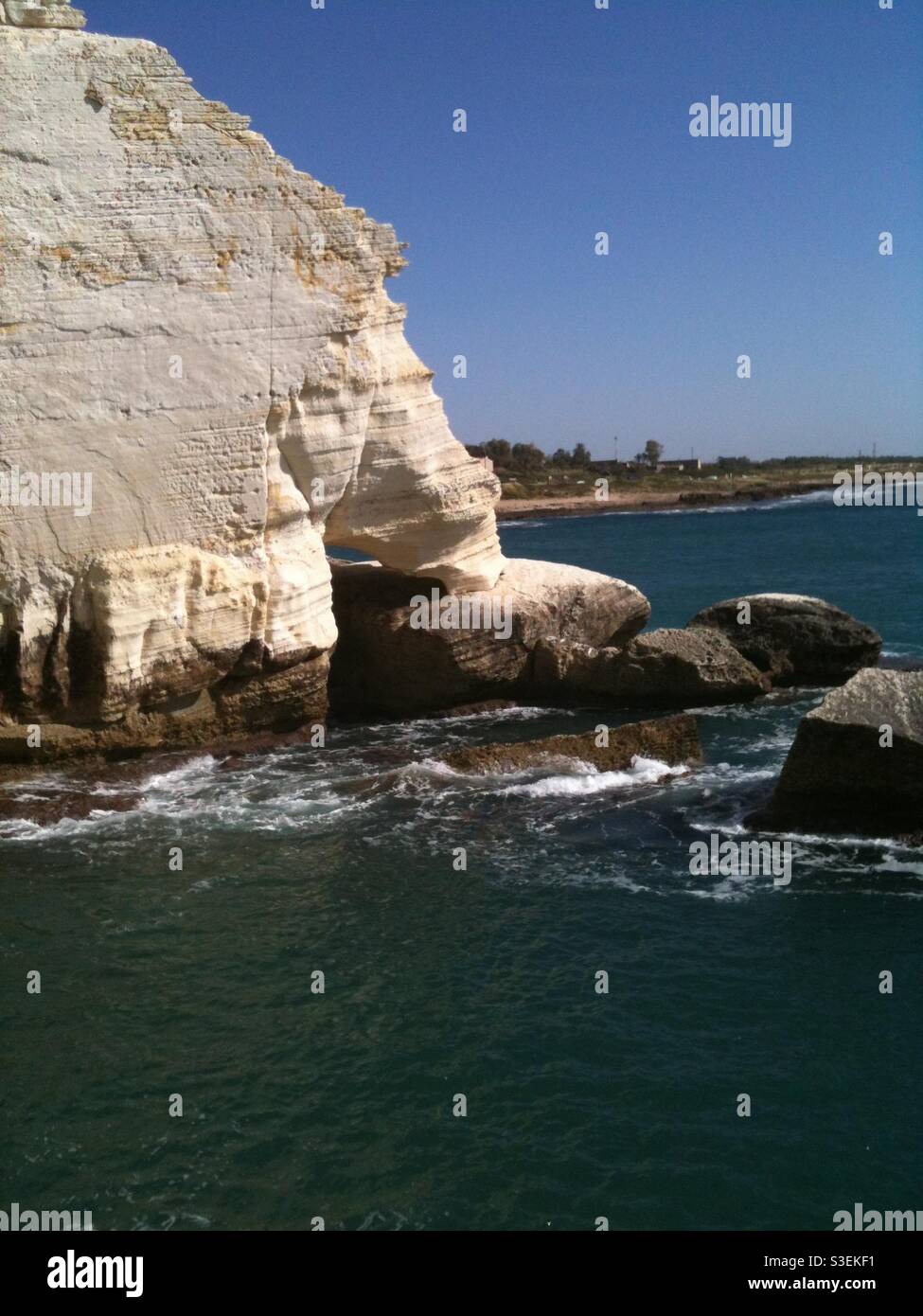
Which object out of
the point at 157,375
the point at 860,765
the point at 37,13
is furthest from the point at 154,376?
the point at 860,765

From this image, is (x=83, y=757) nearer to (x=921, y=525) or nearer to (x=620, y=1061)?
(x=620, y=1061)

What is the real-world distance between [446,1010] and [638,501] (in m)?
91.1

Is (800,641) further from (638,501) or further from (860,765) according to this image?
(638,501)

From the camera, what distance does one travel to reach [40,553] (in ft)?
57.0

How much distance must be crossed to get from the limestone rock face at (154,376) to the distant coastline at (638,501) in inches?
2589

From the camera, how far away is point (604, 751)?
60.7ft

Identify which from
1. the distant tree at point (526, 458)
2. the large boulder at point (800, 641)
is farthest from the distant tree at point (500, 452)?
the large boulder at point (800, 641)

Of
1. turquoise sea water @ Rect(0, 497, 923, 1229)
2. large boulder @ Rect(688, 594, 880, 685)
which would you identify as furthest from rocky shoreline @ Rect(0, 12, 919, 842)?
large boulder @ Rect(688, 594, 880, 685)

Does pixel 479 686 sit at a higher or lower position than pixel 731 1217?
higher

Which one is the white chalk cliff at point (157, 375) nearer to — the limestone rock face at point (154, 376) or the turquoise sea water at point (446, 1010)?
the limestone rock face at point (154, 376)

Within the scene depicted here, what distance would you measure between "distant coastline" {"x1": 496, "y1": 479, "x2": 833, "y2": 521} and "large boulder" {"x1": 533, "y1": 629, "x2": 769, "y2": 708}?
2455 inches

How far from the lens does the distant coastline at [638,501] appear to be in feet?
298

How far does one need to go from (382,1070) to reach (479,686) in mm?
12856
